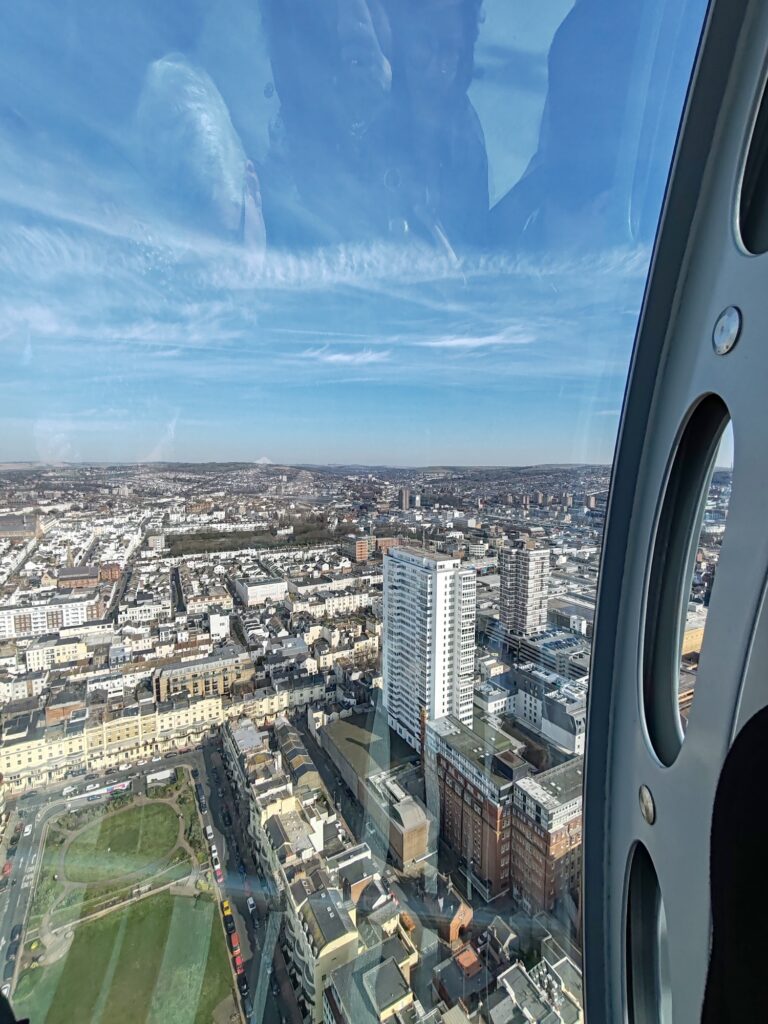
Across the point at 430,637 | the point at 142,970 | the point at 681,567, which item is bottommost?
the point at 142,970

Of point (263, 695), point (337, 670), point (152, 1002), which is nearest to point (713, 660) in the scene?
point (152, 1002)

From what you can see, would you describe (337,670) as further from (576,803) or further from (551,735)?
(576,803)

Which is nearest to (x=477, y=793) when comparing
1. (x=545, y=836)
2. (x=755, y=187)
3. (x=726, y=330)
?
(x=545, y=836)

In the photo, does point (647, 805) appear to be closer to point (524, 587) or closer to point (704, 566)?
point (704, 566)

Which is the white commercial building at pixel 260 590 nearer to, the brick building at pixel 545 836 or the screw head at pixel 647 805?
the brick building at pixel 545 836

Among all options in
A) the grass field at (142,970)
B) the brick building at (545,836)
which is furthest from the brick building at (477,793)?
the grass field at (142,970)
